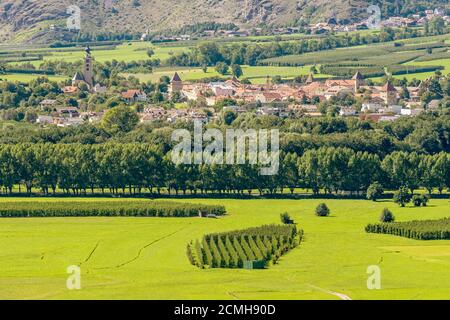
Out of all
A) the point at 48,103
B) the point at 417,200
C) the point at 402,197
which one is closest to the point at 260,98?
the point at 48,103

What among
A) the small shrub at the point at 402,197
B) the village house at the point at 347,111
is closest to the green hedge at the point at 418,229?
the small shrub at the point at 402,197

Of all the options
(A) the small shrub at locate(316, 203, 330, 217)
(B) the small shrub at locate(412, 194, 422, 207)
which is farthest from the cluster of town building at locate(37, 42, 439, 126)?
(A) the small shrub at locate(316, 203, 330, 217)

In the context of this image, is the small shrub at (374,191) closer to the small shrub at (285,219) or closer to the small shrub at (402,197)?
the small shrub at (402,197)

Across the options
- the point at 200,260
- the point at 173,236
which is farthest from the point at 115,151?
the point at 200,260

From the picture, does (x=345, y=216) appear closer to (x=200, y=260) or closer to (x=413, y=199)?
(x=413, y=199)

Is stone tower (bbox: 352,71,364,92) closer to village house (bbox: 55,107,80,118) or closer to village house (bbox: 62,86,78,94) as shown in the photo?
village house (bbox: 62,86,78,94)
